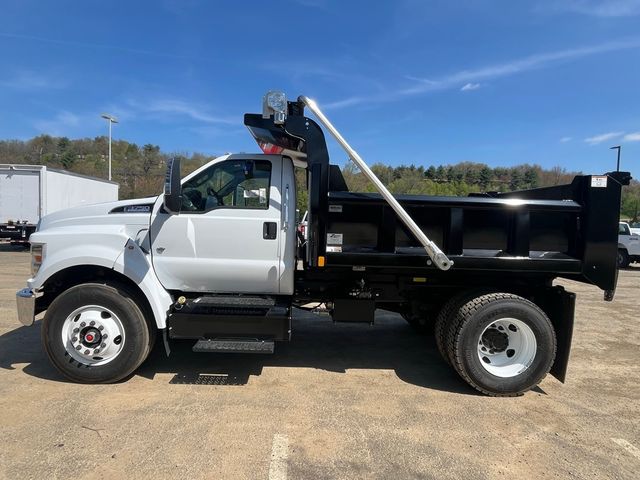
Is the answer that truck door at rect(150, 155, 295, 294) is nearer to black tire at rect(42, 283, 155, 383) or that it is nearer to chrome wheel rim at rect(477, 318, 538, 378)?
black tire at rect(42, 283, 155, 383)

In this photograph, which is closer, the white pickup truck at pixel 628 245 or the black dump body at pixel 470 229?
the black dump body at pixel 470 229

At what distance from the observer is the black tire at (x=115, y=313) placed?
4270 millimetres

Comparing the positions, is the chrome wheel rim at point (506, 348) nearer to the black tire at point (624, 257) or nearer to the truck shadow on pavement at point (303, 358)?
the truck shadow on pavement at point (303, 358)

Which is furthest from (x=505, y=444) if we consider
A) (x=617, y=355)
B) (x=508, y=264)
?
(x=617, y=355)

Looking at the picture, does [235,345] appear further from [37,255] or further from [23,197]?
[23,197]

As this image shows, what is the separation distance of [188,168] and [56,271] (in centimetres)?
172

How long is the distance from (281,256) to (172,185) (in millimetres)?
1253

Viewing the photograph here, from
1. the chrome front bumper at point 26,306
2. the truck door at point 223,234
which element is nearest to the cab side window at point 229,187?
the truck door at point 223,234

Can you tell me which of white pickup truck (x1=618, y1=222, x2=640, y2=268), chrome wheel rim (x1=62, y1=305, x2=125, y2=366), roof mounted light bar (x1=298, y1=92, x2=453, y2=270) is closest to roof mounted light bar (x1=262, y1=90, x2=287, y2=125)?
roof mounted light bar (x1=298, y1=92, x2=453, y2=270)

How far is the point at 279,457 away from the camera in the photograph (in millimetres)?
3123

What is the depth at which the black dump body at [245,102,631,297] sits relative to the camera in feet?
14.0

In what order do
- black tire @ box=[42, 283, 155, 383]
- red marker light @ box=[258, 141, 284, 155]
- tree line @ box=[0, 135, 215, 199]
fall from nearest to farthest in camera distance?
black tire @ box=[42, 283, 155, 383] < red marker light @ box=[258, 141, 284, 155] < tree line @ box=[0, 135, 215, 199]

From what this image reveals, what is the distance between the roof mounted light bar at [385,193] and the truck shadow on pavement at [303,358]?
1390mm

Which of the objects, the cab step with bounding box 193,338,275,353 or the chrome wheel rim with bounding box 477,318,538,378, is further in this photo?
the chrome wheel rim with bounding box 477,318,538,378
